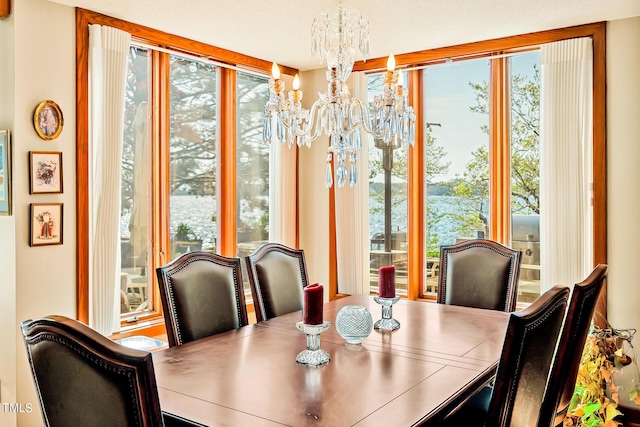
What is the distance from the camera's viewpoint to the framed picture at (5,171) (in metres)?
2.88

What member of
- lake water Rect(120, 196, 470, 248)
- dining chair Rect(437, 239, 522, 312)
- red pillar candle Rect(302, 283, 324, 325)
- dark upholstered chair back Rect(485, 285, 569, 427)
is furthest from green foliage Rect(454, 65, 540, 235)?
red pillar candle Rect(302, 283, 324, 325)

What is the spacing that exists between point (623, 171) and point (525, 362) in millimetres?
2359

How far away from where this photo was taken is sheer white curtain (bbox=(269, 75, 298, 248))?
4.46m

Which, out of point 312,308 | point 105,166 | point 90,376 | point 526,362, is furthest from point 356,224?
point 90,376

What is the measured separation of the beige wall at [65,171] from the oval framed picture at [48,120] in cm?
3

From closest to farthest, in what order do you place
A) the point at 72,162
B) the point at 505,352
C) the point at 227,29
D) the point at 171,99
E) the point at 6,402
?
the point at 505,352 → the point at 6,402 → the point at 72,162 → the point at 227,29 → the point at 171,99

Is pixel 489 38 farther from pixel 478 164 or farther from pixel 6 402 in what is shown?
pixel 6 402

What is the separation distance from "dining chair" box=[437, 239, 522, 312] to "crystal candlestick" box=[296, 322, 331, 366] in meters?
1.47

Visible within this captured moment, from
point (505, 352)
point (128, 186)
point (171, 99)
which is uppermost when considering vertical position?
point (171, 99)

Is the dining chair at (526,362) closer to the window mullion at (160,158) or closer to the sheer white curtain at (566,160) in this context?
the sheer white curtain at (566,160)

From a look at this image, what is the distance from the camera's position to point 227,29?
355 cm

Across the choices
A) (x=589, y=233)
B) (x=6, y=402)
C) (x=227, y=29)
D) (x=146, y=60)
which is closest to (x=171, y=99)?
(x=146, y=60)

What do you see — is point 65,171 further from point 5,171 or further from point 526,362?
point 526,362

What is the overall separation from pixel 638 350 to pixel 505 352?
2402 mm
